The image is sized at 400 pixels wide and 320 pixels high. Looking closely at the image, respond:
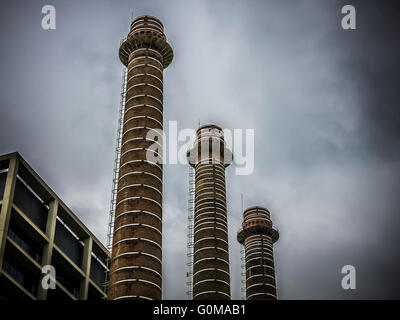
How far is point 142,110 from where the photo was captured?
44.5 m

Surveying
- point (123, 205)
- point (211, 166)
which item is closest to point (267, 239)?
point (211, 166)

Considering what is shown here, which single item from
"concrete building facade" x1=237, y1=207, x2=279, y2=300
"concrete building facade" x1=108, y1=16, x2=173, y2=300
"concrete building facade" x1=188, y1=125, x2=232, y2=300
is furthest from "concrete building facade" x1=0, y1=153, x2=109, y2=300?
"concrete building facade" x1=237, y1=207, x2=279, y2=300

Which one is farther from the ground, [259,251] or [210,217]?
[210,217]

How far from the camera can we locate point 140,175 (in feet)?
135

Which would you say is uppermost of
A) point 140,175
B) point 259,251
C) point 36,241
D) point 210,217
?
point 210,217

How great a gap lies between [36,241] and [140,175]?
31.1 ft

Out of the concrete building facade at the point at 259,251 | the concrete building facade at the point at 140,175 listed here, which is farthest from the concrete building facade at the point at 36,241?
the concrete building facade at the point at 259,251

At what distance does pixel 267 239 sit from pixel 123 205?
27793mm

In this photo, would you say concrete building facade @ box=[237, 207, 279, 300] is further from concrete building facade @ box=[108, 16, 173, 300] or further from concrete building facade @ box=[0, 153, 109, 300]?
concrete building facade @ box=[108, 16, 173, 300]

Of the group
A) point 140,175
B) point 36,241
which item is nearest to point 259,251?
point 140,175

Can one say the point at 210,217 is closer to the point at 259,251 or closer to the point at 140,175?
the point at 259,251

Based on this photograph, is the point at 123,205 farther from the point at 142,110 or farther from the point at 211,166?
the point at 211,166

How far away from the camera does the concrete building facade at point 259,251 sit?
198ft

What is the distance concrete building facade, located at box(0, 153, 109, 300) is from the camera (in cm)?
3891
